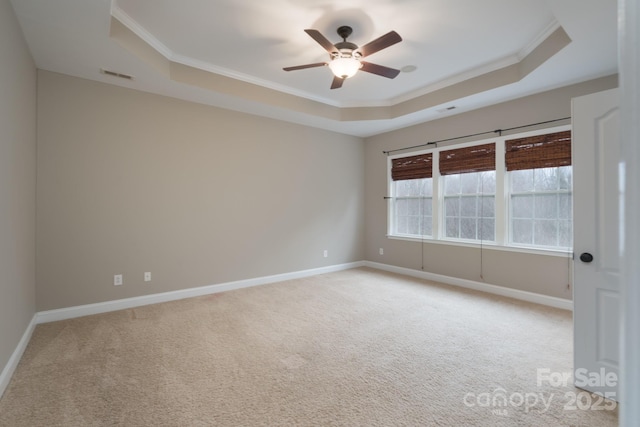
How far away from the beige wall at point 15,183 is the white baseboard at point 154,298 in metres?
0.30

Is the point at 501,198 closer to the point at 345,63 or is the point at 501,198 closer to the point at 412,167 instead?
the point at 412,167

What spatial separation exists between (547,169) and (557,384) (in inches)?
110

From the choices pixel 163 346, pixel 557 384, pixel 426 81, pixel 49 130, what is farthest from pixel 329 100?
pixel 557 384

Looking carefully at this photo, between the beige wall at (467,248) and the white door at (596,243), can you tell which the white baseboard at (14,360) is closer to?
the white door at (596,243)

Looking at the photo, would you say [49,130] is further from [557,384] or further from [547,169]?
[547,169]

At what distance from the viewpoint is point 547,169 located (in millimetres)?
3961

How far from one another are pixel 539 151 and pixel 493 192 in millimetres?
773

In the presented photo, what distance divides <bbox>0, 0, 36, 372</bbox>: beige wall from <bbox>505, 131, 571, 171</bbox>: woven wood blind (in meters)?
5.35

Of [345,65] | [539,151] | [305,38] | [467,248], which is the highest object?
[305,38]

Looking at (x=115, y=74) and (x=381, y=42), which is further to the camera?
(x=115, y=74)

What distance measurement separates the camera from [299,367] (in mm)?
2424

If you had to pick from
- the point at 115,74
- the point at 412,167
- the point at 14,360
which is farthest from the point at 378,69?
the point at 14,360

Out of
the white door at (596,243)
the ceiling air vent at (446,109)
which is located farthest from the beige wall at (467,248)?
the white door at (596,243)

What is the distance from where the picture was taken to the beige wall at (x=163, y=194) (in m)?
3.38
